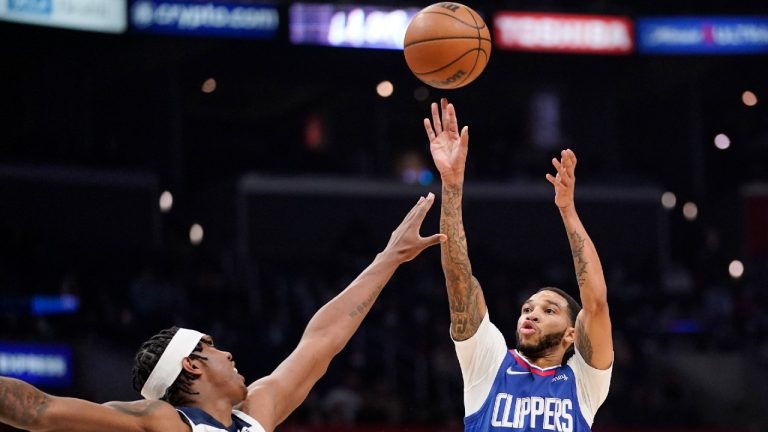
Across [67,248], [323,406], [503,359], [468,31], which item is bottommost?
[323,406]

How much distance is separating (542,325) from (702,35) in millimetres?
16202

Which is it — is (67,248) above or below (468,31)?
below

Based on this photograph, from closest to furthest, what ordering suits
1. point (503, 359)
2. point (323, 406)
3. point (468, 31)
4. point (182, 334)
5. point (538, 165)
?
point (182, 334) → point (503, 359) → point (468, 31) → point (323, 406) → point (538, 165)

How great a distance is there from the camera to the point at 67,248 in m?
21.1

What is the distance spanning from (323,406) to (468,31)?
952cm

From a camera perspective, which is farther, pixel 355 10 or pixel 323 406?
pixel 355 10

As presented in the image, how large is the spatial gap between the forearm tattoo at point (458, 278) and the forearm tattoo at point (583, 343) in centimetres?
48

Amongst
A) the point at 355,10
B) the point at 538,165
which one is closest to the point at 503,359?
the point at 355,10

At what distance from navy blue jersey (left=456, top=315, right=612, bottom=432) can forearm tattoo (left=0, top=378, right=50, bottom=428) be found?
2.29 m

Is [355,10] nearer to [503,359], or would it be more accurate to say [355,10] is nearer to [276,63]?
[276,63]

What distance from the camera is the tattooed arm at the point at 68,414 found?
4031mm

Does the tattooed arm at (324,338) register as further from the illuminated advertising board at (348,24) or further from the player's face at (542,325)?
the illuminated advertising board at (348,24)

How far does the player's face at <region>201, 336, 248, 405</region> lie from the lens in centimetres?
477

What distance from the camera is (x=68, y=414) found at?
4141mm
